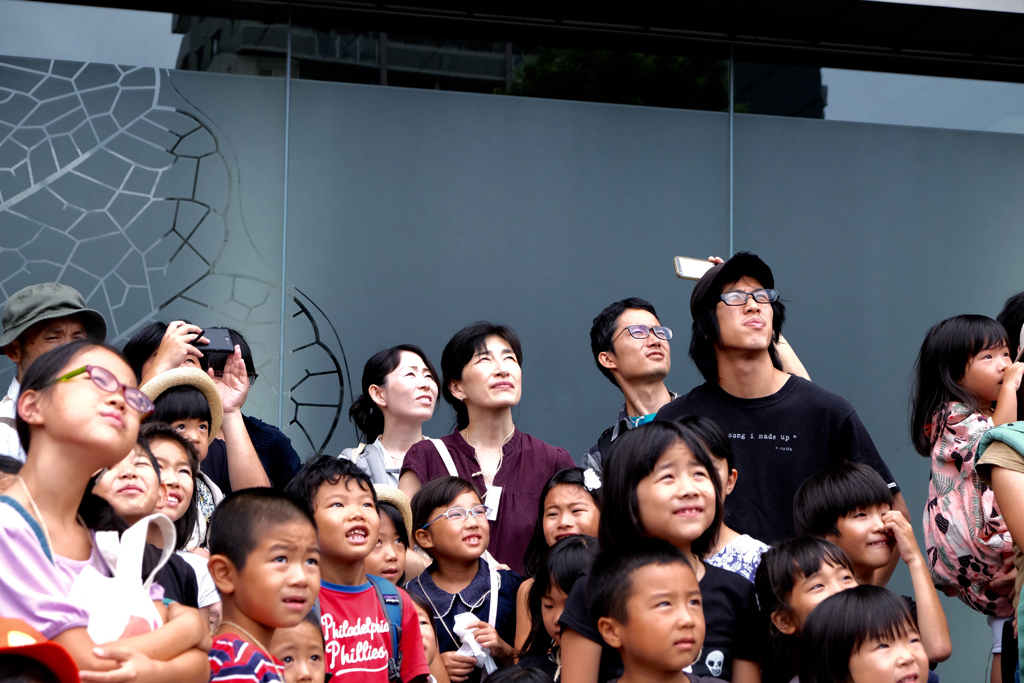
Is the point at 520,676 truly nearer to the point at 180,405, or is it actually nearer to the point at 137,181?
the point at 180,405

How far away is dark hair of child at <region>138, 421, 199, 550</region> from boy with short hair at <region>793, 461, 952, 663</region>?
1.87 m

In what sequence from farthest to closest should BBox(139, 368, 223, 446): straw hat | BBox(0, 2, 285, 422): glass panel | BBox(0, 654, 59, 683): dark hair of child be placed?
1. BBox(0, 2, 285, 422): glass panel
2. BBox(139, 368, 223, 446): straw hat
3. BBox(0, 654, 59, 683): dark hair of child

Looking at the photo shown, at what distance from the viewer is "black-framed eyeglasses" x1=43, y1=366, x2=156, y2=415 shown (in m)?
2.11

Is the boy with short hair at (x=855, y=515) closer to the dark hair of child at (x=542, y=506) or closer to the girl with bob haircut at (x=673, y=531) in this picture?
the girl with bob haircut at (x=673, y=531)

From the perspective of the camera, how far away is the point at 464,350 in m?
4.24

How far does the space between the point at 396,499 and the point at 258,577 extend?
119cm

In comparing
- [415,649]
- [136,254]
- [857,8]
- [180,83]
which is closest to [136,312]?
[136,254]

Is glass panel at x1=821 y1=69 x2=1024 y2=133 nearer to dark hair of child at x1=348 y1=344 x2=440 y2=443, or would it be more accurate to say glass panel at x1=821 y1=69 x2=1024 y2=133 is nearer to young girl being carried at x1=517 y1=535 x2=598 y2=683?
dark hair of child at x1=348 y1=344 x2=440 y2=443

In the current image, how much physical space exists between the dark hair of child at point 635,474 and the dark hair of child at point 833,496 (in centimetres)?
45

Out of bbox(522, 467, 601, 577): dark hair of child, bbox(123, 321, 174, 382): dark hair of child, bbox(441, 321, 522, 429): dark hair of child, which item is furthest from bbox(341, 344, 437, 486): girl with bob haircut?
bbox(123, 321, 174, 382): dark hair of child

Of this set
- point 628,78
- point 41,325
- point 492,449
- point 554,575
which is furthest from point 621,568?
point 628,78

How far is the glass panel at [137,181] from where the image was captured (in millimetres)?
5305

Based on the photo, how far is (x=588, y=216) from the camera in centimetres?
599

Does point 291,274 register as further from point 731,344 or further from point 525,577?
point 731,344
